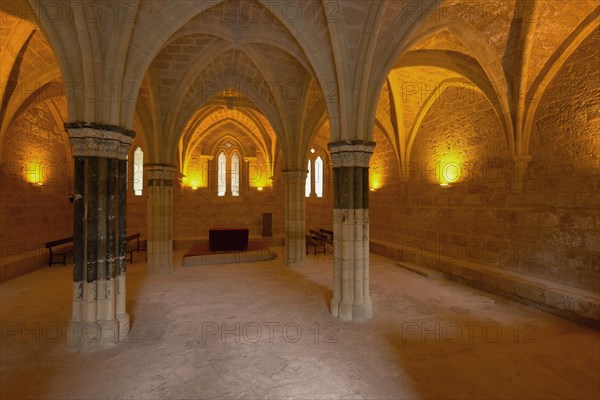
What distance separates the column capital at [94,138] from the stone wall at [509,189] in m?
7.60

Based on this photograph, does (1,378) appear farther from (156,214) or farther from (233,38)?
(233,38)

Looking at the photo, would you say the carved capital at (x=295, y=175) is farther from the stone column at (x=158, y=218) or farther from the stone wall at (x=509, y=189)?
the stone wall at (x=509, y=189)

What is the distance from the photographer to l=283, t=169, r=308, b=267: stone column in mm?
9125

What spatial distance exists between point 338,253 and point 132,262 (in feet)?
25.0

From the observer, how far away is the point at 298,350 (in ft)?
13.6

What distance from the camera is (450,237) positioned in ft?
27.9

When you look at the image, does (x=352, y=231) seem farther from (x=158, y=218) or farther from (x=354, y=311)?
(x=158, y=218)

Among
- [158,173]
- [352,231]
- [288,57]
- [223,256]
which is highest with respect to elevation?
[288,57]

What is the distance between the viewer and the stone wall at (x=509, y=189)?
215 inches

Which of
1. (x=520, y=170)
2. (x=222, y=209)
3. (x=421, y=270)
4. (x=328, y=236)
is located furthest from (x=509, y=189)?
(x=222, y=209)

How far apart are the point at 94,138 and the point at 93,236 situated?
1.33 metres

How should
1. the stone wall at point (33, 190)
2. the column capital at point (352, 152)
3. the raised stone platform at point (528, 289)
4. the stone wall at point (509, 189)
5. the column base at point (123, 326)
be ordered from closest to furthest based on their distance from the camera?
the column base at point (123, 326)
the raised stone platform at point (528, 289)
the column capital at point (352, 152)
the stone wall at point (509, 189)
the stone wall at point (33, 190)

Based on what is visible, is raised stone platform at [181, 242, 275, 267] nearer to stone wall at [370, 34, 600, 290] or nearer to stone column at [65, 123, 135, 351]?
stone wall at [370, 34, 600, 290]

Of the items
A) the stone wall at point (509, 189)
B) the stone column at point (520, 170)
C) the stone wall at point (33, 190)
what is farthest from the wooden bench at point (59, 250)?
the stone column at point (520, 170)
